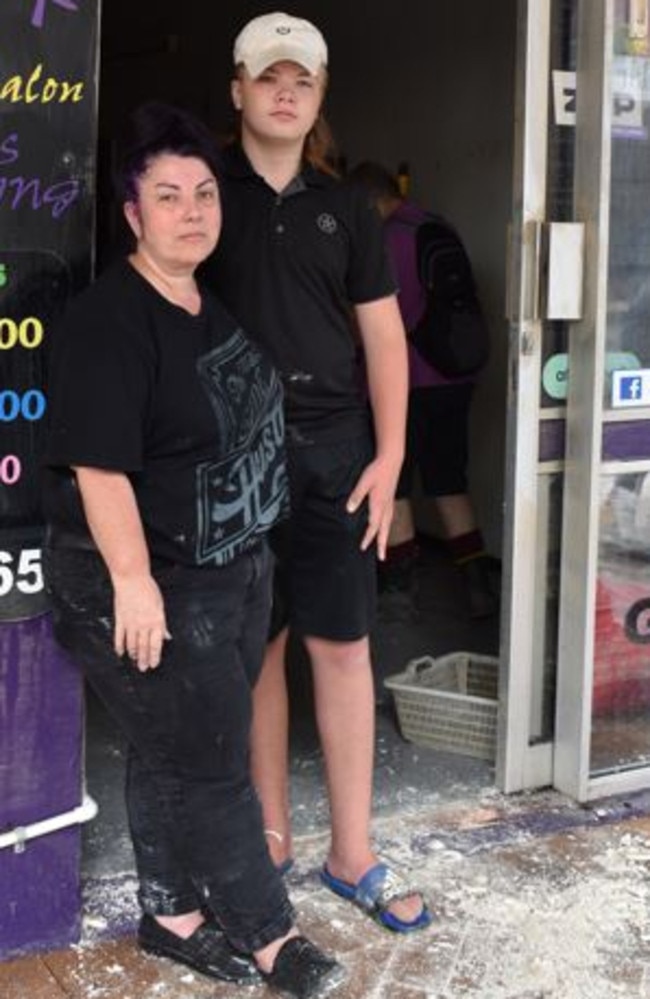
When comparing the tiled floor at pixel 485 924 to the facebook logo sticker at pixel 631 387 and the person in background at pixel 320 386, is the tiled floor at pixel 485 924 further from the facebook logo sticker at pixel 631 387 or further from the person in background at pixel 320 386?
the facebook logo sticker at pixel 631 387

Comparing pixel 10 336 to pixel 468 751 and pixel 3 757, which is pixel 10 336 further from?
pixel 468 751

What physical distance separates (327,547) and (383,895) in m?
0.77

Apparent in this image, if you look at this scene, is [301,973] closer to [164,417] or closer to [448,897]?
[448,897]

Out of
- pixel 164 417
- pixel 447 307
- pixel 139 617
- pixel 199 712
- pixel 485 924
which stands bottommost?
pixel 485 924

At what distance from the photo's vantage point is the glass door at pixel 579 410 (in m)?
3.33

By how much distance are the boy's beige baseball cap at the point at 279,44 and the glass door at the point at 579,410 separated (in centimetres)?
83

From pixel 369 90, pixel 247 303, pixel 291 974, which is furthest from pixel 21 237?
pixel 369 90

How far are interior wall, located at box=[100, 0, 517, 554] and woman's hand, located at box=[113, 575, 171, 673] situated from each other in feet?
11.6

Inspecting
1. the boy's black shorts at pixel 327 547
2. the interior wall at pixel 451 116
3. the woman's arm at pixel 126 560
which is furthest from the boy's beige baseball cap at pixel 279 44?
the interior wall at pixel 451 116

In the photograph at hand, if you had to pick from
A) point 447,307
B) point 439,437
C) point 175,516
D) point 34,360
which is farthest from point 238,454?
point 439,437

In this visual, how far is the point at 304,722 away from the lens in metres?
4.08

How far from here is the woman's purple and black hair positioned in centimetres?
243

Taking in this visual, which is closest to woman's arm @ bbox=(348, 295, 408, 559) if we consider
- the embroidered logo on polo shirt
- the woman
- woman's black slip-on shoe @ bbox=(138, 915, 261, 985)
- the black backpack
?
the embroidered logo on polo shirt

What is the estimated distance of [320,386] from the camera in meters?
2.79
